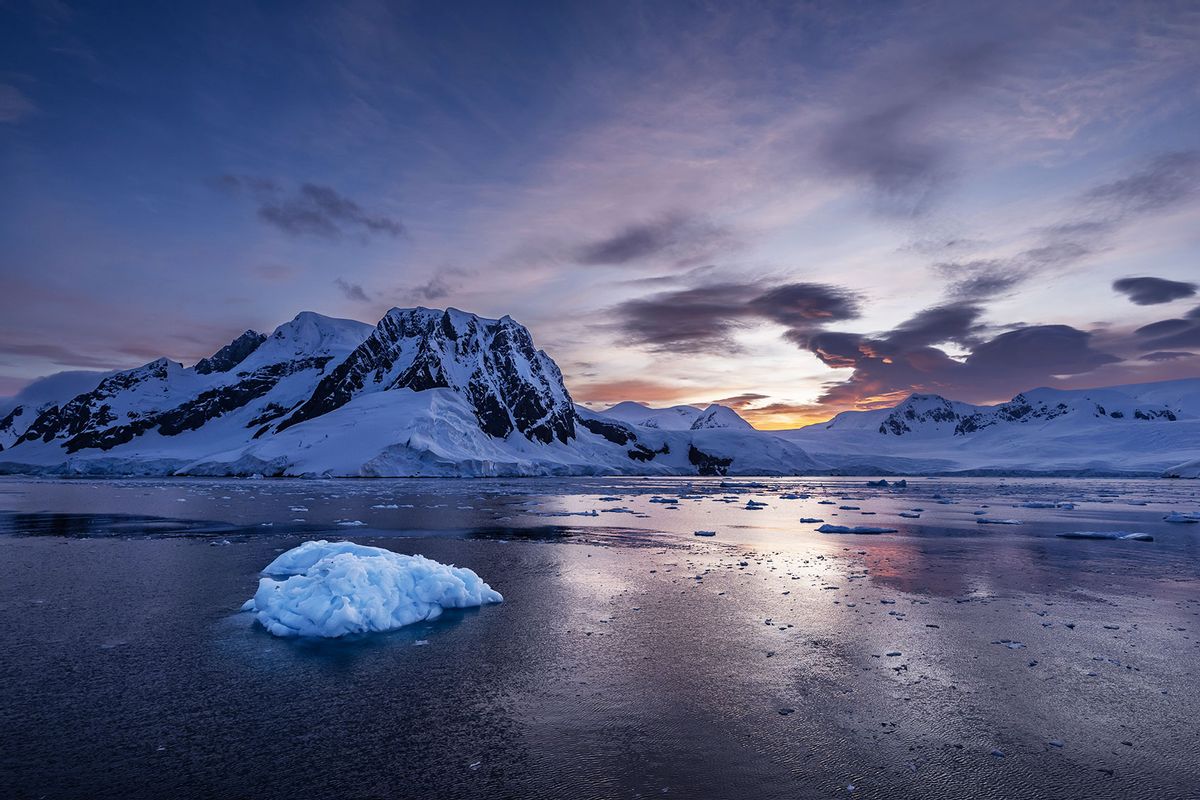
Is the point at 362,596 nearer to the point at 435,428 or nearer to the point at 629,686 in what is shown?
the point at 629,686

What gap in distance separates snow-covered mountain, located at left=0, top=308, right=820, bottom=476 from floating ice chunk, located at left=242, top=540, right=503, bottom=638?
308ft

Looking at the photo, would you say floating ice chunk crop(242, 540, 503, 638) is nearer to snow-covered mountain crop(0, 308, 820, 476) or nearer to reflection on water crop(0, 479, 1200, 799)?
reflection on water crop(0, 479, 1200, 799)

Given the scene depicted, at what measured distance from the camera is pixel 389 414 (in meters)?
118

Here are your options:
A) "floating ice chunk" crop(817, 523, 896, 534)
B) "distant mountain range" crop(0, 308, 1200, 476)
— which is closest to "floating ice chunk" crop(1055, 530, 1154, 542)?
"floating ice chunk" crop(817, 523, 896, 534)

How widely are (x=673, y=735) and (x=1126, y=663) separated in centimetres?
741

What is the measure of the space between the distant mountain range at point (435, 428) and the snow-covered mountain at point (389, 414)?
44cm

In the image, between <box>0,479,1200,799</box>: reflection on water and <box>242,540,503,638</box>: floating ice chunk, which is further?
<box>242,540,503,638</box>: floating ice chunk

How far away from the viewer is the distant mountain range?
381 ft

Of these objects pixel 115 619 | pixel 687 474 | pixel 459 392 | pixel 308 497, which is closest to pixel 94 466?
pixel 459 392

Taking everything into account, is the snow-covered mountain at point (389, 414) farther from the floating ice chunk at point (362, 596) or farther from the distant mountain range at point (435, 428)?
the floating ice chunk at point (362, 596)

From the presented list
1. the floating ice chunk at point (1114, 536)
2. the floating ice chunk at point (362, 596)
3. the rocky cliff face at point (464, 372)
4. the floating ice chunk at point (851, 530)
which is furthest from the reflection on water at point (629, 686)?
the rocky cliff face at point (464, 372)

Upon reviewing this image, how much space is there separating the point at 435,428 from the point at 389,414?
11079 millimetres

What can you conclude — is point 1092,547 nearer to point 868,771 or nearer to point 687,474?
point 868,771

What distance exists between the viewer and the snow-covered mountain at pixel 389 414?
119250mm
